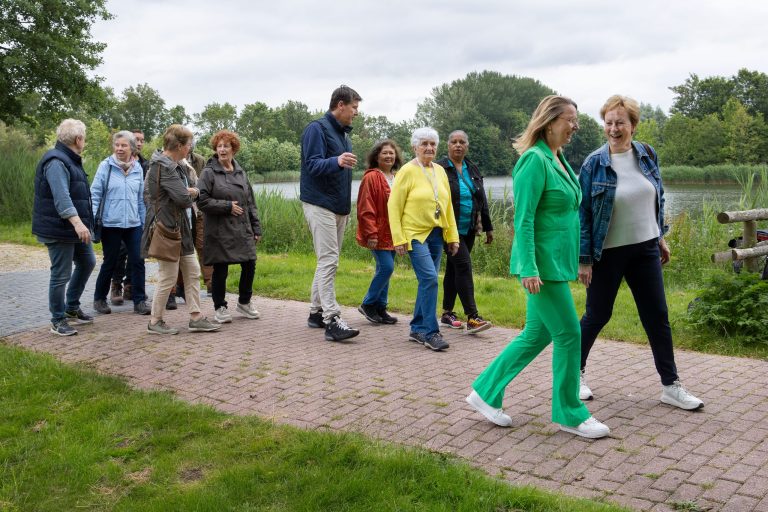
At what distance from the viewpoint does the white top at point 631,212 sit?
15.8 feet

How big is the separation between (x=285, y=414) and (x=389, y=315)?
3.20 meters

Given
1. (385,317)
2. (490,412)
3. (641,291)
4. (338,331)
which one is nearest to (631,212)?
(641,291)

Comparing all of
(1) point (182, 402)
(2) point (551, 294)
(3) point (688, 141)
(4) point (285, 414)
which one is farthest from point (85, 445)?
(3) point (688, 141)

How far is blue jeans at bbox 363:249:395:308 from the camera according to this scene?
300 inches

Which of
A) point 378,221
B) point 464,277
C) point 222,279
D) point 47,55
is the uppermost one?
point 47,55

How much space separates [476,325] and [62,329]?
396cm

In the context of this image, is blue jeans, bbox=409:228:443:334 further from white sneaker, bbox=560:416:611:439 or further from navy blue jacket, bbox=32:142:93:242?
navy blue jacket, bbox=32:142:93:242

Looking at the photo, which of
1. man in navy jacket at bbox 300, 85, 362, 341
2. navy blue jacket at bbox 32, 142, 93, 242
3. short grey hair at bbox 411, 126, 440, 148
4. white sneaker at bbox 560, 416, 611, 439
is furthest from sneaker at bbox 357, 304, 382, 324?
white sneaker at bbox 560, 416, 611, 439

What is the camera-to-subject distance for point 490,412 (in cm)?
460

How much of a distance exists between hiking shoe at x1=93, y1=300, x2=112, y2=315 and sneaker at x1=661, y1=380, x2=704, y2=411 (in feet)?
19.7

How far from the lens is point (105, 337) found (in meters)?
7.19

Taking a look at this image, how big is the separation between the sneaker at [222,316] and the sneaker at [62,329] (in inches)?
54.0

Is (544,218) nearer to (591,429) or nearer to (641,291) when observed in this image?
(641,291)

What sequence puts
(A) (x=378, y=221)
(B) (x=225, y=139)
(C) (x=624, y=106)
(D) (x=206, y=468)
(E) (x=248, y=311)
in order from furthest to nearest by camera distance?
1. (E) (x=248, y=311)
2. (B) (x=225, y=139)
3. (A) (x=378, y=221)
4. (C) (x=624, y=106)
5. (D) (x=206, y=468)
